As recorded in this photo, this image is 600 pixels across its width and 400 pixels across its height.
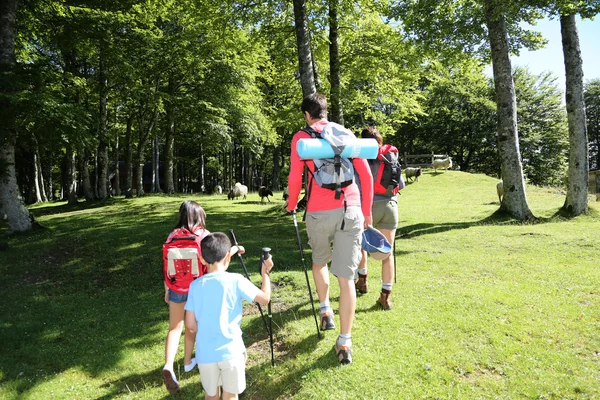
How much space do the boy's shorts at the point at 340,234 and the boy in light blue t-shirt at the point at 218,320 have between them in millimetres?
1068

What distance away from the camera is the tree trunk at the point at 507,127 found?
1290cm

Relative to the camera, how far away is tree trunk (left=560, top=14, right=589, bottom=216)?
13.0 m

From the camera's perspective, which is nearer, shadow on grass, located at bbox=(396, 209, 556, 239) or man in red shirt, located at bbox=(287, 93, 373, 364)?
man in red shirt, located at bbox=(287, 93, 373, 364)

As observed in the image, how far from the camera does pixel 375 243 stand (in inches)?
186

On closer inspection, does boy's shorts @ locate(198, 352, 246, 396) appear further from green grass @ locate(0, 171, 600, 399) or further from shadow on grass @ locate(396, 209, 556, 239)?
shadow on grass @ locate(396, 209, 556, 239)

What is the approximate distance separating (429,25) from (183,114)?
18.7 meters

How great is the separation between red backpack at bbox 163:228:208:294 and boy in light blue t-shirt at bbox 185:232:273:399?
0.89 m

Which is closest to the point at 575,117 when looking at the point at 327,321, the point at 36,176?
the point at 327,321

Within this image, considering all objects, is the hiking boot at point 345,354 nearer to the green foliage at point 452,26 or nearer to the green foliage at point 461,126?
the green foliage at point 452,26

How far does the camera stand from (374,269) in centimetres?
819

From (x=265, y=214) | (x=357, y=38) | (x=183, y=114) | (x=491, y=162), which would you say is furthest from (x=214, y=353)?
(x=491, y=162)

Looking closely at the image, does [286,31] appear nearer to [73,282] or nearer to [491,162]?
[73,282]

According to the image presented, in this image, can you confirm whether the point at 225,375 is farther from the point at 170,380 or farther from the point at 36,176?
the point at 36,176

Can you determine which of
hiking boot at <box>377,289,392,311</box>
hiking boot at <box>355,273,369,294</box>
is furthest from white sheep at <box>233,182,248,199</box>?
hiking boot at <box>377,289,392,311</box>
